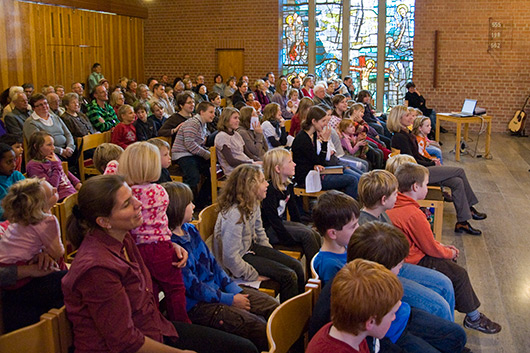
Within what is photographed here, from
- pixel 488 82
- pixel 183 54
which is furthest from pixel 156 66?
pixel 488 82

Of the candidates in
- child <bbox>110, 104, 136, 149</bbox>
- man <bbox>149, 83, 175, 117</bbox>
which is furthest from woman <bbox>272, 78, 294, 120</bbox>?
child <bbox>110, 104, 136, 149</bbox>

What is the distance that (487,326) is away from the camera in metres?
3.63

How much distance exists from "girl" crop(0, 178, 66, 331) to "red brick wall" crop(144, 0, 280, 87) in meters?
12.1

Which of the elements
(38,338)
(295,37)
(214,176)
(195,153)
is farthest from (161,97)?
(38,338)

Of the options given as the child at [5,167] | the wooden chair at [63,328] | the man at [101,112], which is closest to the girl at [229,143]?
the child at [5,167]

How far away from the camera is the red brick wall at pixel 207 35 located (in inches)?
567

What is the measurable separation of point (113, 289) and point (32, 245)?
36.4 inches

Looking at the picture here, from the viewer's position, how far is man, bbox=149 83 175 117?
9992 millimetres

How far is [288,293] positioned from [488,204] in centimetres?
410

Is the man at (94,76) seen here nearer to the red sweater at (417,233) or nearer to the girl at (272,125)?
the girl at (272,125)

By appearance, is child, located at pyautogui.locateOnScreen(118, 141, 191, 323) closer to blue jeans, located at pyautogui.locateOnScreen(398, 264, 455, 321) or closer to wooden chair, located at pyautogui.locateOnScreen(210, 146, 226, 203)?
blue jeans, located at pyautogui.locateOnScreen(398, 264, 455, 321)

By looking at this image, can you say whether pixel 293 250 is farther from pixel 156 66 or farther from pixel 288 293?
pixel 156 66

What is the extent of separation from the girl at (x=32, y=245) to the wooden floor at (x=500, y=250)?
253 cm

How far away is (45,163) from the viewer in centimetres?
472
